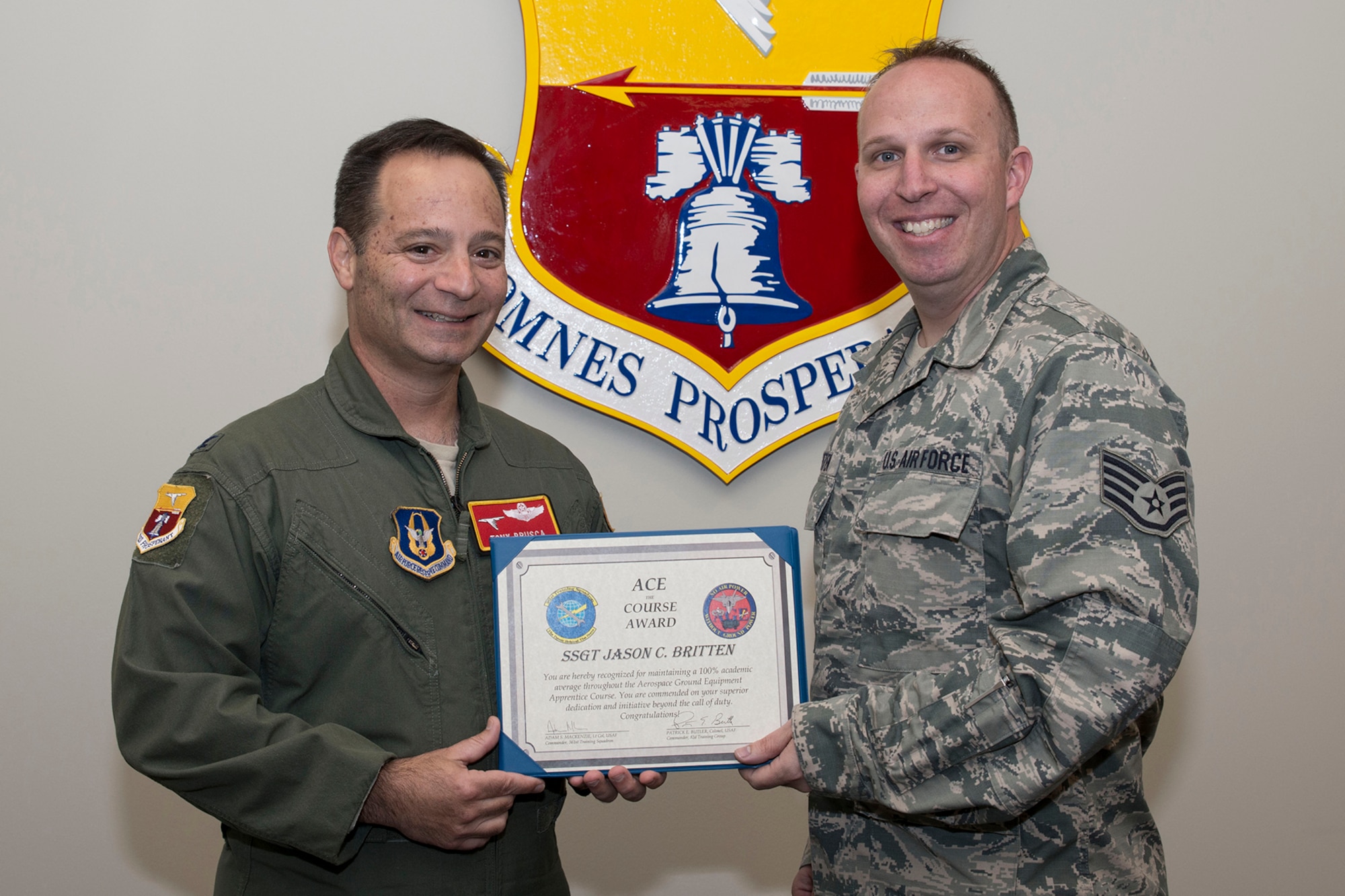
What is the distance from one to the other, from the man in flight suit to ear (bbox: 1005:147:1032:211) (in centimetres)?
74

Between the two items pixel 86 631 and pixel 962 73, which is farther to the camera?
pixel 86 631

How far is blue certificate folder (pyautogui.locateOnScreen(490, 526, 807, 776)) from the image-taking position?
1.33 m

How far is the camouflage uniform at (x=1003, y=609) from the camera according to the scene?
1.11 metres

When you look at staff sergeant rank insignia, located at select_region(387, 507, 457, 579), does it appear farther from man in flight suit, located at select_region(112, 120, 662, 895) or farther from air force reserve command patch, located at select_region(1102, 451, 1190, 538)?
air force reserve command patch, located at select_region(1102, 451, 1190, 538)

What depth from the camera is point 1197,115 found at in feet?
7.08

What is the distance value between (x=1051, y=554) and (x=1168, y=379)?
1.26 meters

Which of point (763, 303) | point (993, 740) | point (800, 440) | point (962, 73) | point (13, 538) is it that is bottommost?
point (993, 740)

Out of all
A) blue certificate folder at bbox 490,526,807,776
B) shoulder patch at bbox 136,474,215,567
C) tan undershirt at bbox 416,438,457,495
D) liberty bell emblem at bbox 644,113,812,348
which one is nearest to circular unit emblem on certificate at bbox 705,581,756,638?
blue certificate folder at bbox 490,526,807,776

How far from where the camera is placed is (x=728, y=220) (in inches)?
80.6

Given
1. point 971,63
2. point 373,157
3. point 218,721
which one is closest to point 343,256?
point 373,157

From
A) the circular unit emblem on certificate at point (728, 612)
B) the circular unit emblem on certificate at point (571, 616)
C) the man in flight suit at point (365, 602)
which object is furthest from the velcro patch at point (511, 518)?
the circular unit emblem on certificate at point (728, 612)

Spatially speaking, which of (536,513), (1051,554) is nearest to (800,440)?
(536,513)

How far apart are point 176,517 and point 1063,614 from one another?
108cm

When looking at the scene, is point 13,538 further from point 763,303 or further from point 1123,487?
point 1123,487
